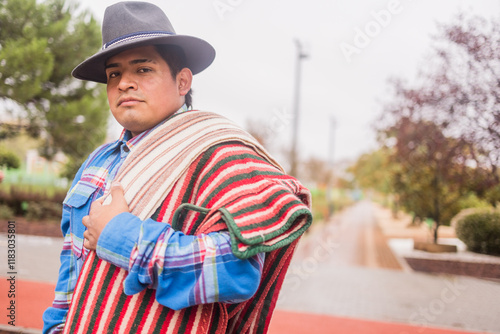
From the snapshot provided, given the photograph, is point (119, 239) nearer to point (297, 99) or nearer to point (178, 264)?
point (178, 264)

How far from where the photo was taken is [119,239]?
1121 mm

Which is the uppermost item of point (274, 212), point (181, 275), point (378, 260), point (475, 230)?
point (274, 212)

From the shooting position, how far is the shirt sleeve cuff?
3.64 feet

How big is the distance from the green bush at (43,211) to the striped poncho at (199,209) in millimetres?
14399

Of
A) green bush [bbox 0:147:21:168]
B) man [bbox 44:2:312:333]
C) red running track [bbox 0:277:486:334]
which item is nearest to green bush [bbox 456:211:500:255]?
red running track [bbox 0:277:486:334]

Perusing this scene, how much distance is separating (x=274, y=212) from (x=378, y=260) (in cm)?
1165

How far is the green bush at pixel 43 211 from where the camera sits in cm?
1422

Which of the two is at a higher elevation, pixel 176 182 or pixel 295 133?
pixel 295 133

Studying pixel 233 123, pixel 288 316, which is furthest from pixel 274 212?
pixel 288 316

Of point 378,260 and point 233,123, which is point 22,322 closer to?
point 233,123

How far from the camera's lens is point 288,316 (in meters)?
6.25

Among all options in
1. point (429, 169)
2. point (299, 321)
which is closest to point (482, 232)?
point (429, 169)

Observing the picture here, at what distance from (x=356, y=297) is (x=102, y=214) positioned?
7.10 metres

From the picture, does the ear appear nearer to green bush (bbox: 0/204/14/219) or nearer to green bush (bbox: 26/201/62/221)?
green bush (bbox: 0/204/14/219)
